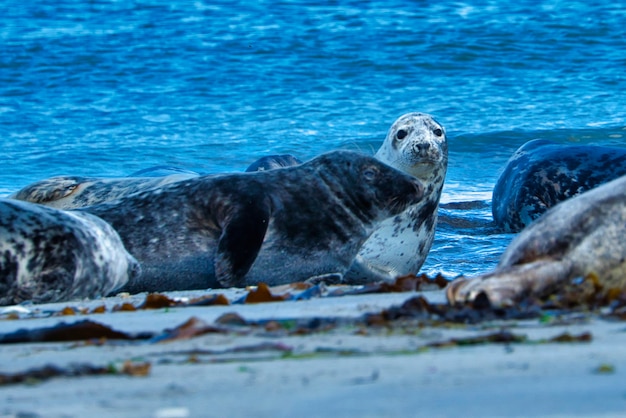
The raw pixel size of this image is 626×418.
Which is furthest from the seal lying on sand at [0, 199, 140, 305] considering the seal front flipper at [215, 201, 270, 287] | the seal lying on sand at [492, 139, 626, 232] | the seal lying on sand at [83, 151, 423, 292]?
the seal lying on sand at [492, 139, 626, 232]

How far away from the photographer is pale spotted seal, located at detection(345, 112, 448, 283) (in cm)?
693

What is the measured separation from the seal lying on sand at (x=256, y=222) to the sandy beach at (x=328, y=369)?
7.70ft

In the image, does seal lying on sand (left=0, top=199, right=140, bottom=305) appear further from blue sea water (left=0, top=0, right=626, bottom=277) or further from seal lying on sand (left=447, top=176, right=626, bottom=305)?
blue sea water (left=0, top=0, right=626, bottom=277)

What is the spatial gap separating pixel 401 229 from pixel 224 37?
45.6ft

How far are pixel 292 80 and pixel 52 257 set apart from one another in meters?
13.0

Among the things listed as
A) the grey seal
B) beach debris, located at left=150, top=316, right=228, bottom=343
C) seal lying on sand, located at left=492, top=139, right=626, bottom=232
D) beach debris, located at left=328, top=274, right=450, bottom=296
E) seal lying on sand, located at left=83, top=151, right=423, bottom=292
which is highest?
beach debris, located at left=150, top=316, right=228, bottom=343

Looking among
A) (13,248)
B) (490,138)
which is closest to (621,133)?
(490,138)

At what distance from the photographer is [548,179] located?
9211 mm

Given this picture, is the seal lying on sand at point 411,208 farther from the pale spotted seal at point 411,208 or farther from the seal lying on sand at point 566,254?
the seal lying on sand at point 566,254

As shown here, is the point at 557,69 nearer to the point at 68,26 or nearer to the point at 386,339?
the point at 68,26

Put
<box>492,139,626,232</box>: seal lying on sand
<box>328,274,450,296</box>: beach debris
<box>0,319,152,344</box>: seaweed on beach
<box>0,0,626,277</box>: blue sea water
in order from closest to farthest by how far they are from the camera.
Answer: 1. <box>0,319,152,344</box>: seaweed on beach
2. <box>328,274,450,296</box>: beach debris
3. <box>492,139,626,232</box>: seal lying on sand
4. <box>0,0,626,277</box>: blue sea water

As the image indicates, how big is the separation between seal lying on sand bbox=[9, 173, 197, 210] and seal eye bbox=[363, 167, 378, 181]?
1.45m

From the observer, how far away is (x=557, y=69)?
61.0 feet

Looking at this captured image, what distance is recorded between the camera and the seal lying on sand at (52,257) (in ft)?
16.2
